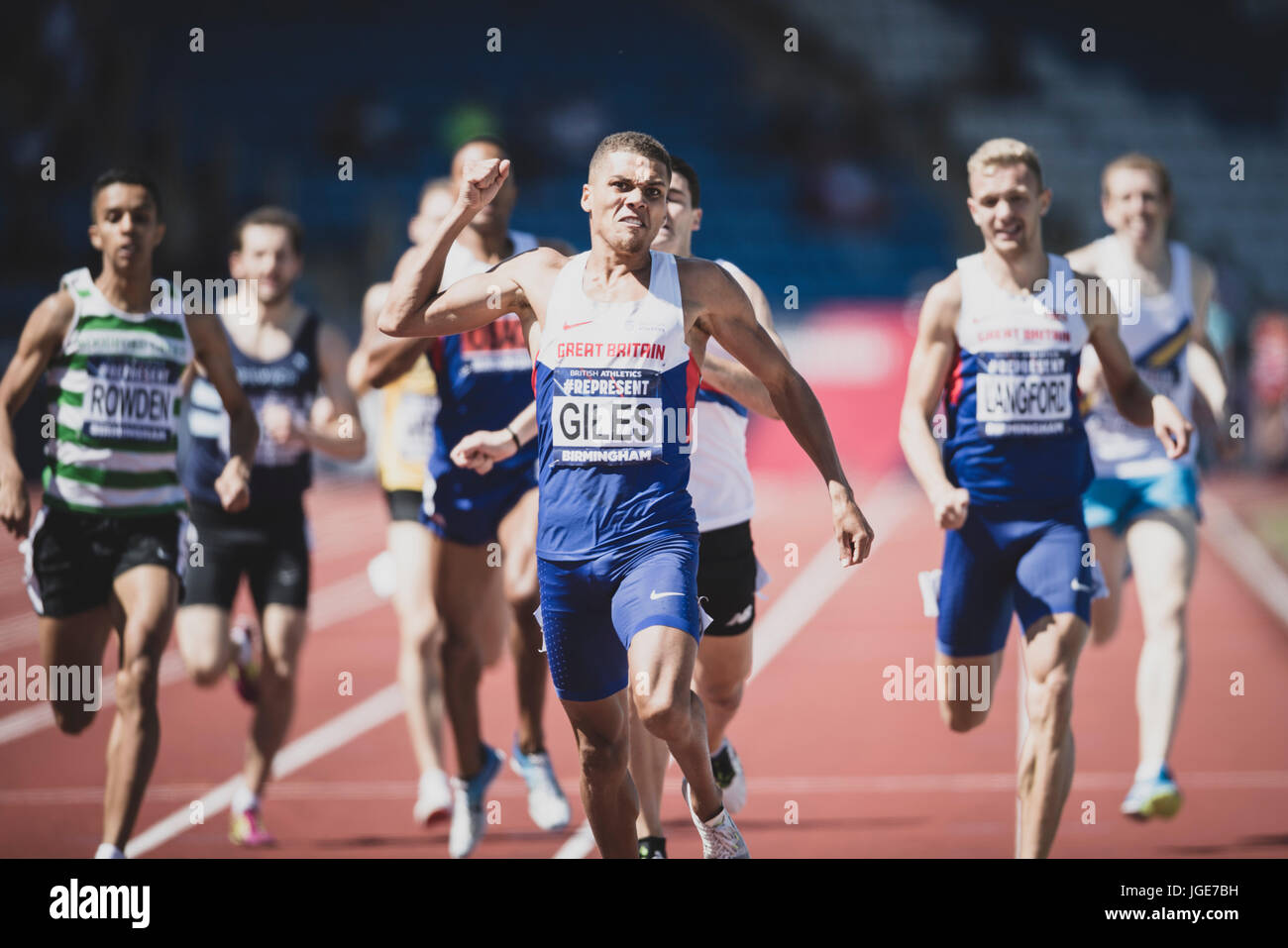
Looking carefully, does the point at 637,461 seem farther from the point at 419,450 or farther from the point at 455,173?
the point at 419,450

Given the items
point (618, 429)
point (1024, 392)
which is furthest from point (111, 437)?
point (1024, 392)

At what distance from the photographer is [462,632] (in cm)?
672

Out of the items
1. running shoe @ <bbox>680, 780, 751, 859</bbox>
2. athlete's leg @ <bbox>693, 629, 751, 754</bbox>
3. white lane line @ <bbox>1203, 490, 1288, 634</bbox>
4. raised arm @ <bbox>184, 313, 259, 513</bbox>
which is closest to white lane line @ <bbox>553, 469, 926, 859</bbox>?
athlete's leg @ <bbox>693, 629, 751, 754</bbox>

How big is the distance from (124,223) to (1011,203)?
10.1 feet

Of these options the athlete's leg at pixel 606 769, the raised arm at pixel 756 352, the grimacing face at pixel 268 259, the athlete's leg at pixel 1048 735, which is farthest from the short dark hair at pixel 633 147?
the grimacing face at pixel 268 259

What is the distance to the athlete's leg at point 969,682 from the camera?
231 inches

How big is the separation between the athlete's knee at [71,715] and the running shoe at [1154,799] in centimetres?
399

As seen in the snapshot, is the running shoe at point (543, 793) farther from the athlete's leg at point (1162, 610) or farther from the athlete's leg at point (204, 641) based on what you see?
the athlete's leg at point (1162, 610)

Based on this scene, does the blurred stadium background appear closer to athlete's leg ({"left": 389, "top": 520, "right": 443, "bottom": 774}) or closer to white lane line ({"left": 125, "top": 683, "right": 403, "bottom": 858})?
white lane line ({"left": 125, "top": 683, "right": 403, "bottom": 858})

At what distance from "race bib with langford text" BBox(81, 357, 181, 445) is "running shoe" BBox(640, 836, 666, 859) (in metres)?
2.27
